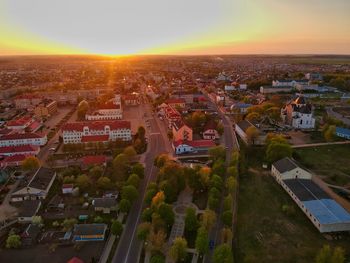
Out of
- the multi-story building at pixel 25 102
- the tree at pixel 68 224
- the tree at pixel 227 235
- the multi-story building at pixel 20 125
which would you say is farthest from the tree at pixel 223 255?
the multi-story building at pixel 25 102

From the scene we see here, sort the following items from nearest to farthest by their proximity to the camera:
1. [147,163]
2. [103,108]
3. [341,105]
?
[147,163] < [103,108] < [341,105]

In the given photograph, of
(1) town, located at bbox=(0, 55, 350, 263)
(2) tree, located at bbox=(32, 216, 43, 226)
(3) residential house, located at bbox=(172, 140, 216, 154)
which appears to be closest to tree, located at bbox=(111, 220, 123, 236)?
(1) town, located at bbox=(0, 55, 350, 263)

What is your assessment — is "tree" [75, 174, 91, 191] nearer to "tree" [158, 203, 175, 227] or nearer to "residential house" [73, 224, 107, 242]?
"residential house" [73, 224, 107, 242]

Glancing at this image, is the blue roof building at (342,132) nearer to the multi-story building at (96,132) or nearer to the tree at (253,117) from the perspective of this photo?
the tree at (253,117)

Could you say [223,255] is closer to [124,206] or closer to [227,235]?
[227,235]

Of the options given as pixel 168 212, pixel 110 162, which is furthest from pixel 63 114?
pixel 168 212

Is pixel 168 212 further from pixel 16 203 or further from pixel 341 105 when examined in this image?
pixel 341 105
